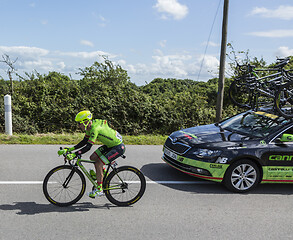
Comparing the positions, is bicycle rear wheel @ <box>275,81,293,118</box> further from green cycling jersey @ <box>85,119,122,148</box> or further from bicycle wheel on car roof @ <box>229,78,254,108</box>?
green cycling jersey @ <box>85,119,122,148</box>

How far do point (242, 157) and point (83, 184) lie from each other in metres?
2.99

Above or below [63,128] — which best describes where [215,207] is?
below

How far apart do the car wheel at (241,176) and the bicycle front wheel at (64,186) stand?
9.00 feet

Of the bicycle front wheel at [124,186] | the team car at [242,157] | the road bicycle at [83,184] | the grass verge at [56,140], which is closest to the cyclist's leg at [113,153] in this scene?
the road bicycle at [83,184]

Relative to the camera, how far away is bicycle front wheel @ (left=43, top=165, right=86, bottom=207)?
4801 mm

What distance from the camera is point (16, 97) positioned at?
1287 cm

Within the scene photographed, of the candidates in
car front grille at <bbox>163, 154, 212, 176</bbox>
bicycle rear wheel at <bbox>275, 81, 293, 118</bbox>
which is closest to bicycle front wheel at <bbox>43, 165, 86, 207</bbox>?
car front grille at <bbox>163, 154, 212, 176</bbox>

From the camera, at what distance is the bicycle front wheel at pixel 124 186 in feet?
16.3

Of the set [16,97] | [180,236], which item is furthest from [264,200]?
[16,97]

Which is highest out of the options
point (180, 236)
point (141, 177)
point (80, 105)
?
point (80, 105)

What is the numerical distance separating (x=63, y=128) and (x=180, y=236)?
9838 mm

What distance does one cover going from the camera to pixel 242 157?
5.68m

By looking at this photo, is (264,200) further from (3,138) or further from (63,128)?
(63,128)

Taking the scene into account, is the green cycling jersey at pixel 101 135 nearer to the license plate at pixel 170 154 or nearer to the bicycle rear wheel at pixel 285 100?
the license plate at pixel 170 154
